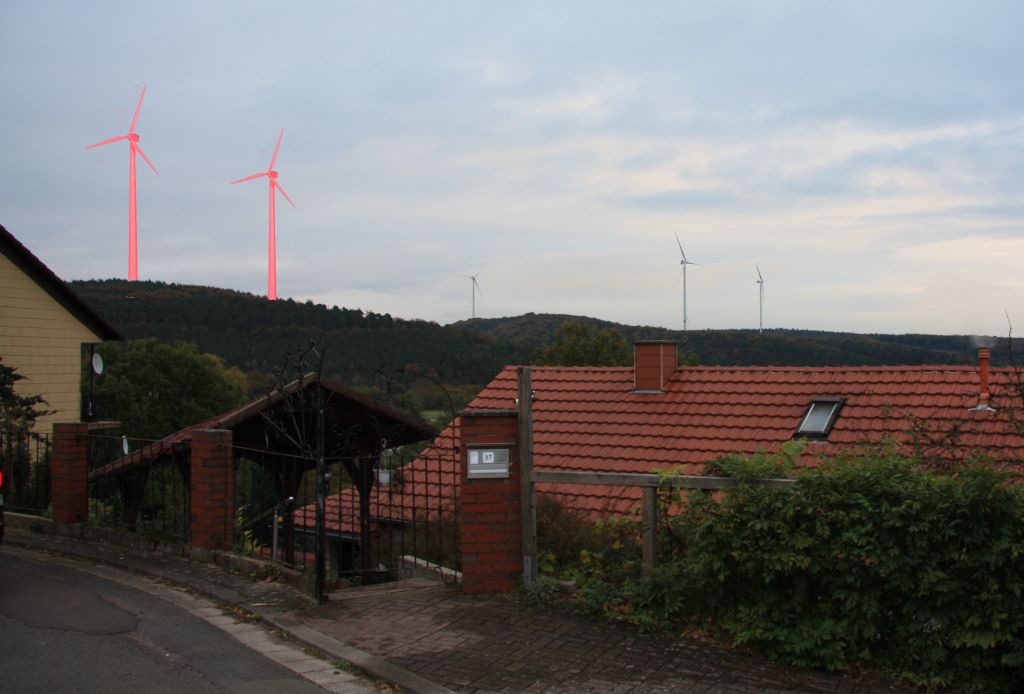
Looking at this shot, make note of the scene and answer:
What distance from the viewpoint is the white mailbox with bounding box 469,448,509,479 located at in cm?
726

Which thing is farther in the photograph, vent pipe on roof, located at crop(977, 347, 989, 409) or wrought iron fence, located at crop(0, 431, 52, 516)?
vent pipe on roof, located at crop(977, 347, 989, 409)

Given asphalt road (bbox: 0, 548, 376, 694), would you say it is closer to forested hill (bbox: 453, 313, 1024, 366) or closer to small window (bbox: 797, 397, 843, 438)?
small window (bbox: 797, 397, 843, 438)

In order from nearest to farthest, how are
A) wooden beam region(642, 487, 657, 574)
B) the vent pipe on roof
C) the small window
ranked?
wooden beam region(642, 487, 657, 574)
the vent pipe on roof
the small window

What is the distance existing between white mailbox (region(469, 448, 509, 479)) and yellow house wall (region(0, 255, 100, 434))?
67.5ft

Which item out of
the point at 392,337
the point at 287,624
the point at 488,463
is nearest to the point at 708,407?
the point at 488,463

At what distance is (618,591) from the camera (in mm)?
6668

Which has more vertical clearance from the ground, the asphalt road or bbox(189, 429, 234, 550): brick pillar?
bbox(189, 429, 234, 550): brick pillar

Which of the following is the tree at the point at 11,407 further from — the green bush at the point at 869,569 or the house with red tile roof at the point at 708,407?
the green bush at the point at 869,569

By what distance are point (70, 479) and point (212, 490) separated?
3160 mm

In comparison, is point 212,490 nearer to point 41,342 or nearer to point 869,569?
point 869,569

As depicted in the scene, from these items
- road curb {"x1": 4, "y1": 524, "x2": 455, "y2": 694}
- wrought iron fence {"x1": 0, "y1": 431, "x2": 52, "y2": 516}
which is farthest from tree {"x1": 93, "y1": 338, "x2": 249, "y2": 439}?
road curb {"x1": 4, "y1": 524, "x2": 455, "y2": 694}

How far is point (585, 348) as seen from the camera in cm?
4744

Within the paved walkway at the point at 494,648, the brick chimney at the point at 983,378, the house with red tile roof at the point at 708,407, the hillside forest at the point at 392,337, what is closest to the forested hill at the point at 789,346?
the hillside forest at the point at 392,337

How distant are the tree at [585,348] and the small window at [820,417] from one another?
2842 centimetres
